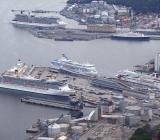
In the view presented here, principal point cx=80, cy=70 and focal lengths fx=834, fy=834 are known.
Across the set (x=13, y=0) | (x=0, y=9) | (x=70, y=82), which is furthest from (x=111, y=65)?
(x=13, y=0)

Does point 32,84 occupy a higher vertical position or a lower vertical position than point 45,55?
lower

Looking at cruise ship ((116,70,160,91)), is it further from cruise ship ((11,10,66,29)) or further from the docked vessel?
cruise ship ((11,10,66,29))

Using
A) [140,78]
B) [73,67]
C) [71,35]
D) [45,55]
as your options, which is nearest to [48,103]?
[140,78]

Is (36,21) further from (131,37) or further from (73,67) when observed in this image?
(73,67)

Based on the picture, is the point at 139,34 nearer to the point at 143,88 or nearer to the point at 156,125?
the point at 143,88

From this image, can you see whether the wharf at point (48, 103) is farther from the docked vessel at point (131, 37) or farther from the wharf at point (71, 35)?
the docked vessel at point (131, 37)
